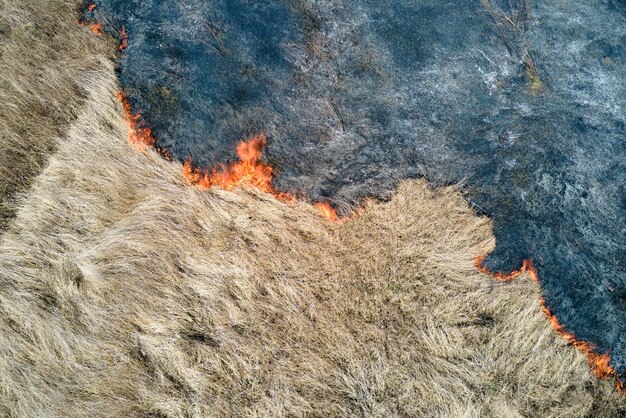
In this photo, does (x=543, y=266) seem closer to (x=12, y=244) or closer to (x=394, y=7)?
(x=394, y=7)

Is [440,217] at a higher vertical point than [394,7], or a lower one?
lower

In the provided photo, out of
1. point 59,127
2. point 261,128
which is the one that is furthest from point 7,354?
point 261,128

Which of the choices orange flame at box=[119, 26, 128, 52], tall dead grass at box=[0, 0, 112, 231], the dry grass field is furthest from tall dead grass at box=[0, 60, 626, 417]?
orange flame at box=[119, 26, 128, 52]

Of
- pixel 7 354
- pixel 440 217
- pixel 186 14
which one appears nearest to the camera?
pixel 7 354

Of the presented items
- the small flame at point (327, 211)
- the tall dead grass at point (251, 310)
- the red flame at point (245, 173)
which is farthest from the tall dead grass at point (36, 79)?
the small flame at point (327, 211)

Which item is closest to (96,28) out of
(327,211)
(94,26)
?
(94,26)

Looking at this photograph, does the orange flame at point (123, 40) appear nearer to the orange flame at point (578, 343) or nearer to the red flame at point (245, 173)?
the red flame at point (245, 173)

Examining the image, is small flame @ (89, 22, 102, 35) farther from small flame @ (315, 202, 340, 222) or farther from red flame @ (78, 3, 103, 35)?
small flame @ (315, 202, 340, 222)
